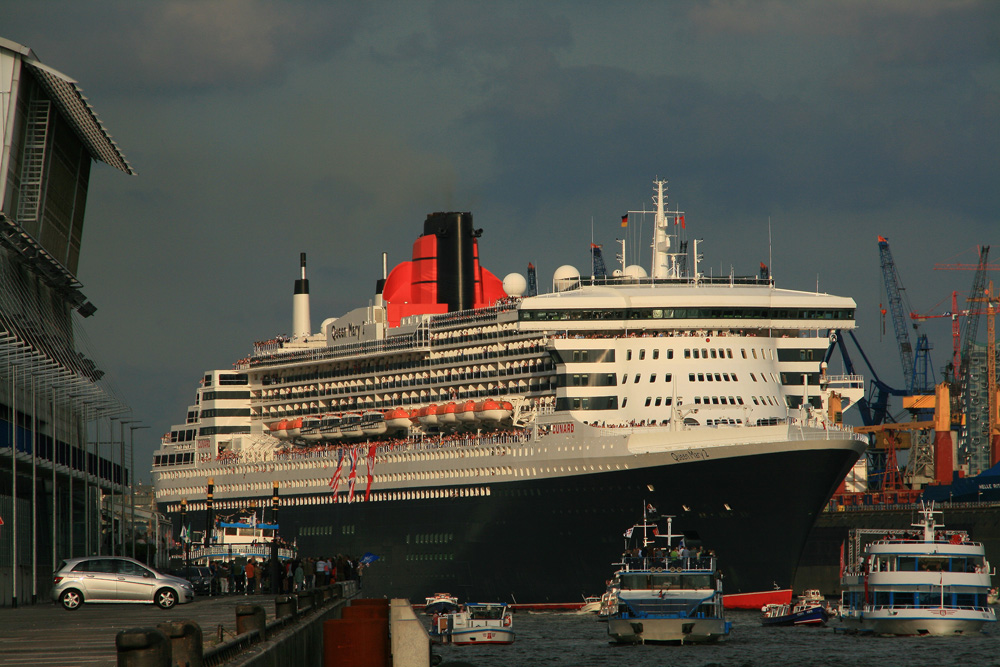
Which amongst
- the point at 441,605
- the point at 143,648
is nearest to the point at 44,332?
the point at 441,605

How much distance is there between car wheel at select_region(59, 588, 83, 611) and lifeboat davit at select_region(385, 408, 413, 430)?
39.7 metres

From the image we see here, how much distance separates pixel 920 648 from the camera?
163 feet

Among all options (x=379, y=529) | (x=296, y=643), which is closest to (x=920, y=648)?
(x=379, y=529)

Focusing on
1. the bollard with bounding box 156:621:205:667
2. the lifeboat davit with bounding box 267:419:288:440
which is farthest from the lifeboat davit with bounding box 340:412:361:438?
the bollard with bounding box 156:621:205:667

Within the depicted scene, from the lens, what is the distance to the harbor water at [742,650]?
45.1 m

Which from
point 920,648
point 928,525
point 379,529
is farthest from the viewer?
point 379,529

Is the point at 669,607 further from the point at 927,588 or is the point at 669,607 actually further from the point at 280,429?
the point at 280,429

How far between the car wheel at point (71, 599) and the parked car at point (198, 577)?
447 inches

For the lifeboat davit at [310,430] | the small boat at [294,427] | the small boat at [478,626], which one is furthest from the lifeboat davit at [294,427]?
the small boat at [478,626]

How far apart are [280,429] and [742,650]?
3839cm

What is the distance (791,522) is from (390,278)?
117ft

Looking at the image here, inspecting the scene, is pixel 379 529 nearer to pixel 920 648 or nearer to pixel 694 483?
pixel 694 483

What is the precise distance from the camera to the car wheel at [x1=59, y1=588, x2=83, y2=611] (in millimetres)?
32891

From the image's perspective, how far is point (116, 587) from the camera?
33.2 m
